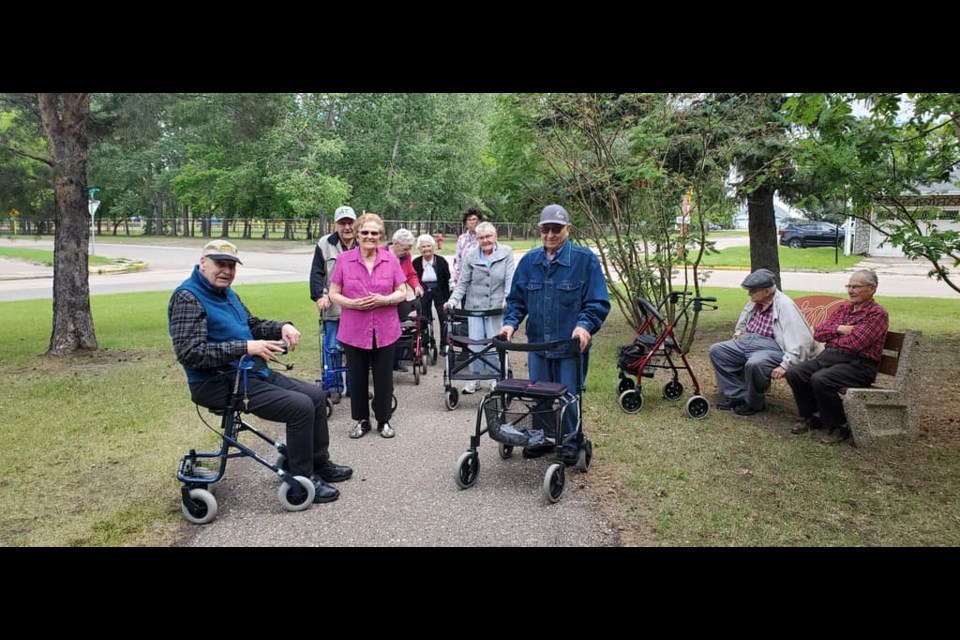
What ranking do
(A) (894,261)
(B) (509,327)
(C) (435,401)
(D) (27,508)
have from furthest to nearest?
(A) (894,261)
(C) (435,401)
(B) (509,327)
(D) (27,508)

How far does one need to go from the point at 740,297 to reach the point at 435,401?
39.2 feet

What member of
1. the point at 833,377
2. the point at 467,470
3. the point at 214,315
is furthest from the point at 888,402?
the point at 214,315

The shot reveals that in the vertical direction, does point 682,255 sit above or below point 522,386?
above

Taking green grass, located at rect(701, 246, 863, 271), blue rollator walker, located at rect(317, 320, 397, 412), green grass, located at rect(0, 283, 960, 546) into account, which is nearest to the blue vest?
green grass, located at rect(0, 283, 960, 546)

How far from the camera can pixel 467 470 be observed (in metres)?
4.95

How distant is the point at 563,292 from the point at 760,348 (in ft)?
8.76

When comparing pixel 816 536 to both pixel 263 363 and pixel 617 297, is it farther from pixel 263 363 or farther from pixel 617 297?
pixel 617 297

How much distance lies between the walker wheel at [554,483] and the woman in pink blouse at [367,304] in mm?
1982

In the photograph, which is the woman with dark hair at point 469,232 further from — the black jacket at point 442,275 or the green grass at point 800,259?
the green grass at point 800,259

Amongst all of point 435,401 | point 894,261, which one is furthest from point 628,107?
point 894,261

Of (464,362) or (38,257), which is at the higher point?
(38,257)

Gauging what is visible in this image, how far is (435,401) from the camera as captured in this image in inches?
297

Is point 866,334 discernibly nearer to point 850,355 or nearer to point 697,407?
point 850,355

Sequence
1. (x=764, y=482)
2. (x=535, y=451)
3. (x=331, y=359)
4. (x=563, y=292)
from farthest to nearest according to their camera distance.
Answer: (x=331, y=359)
(x=535, y=451)
(x=563, y=292)
(x=764, y=482)
